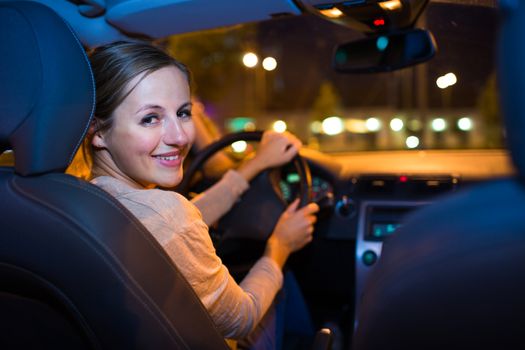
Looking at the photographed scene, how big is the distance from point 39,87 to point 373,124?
3309 millimetres

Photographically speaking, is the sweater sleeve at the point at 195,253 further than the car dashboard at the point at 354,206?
No

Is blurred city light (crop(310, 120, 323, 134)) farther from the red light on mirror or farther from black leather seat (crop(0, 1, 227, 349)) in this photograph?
black leather seat (crop(0, 1, 227, 349))

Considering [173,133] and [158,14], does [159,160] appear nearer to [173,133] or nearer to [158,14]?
[173,133]

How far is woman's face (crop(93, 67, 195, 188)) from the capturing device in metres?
Answer: 1.58

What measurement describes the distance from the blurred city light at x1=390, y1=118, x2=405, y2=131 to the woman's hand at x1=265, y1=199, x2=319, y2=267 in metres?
1.33

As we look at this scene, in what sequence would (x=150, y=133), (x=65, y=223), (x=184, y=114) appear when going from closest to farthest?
(x=65, y=223) → (x=150, y=133) → (x=184, y=114)

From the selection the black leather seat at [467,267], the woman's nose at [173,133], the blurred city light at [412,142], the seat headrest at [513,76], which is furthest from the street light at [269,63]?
the seat headrest at [513,76]

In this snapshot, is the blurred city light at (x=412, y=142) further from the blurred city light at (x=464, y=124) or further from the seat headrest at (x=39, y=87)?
the seat headrest at (x=39, y=87)

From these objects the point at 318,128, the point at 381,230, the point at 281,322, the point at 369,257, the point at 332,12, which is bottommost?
the point at 318,128

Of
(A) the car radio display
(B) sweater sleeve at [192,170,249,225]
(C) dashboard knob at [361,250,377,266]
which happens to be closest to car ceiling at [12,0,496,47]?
(B) sweater sleeve at [192,170,249,225]

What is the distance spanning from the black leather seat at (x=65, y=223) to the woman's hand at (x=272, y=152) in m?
1.21

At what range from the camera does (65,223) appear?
3.97 ft

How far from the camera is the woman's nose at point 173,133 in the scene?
1.63 metres

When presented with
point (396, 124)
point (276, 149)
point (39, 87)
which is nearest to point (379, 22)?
point (276, 149)
